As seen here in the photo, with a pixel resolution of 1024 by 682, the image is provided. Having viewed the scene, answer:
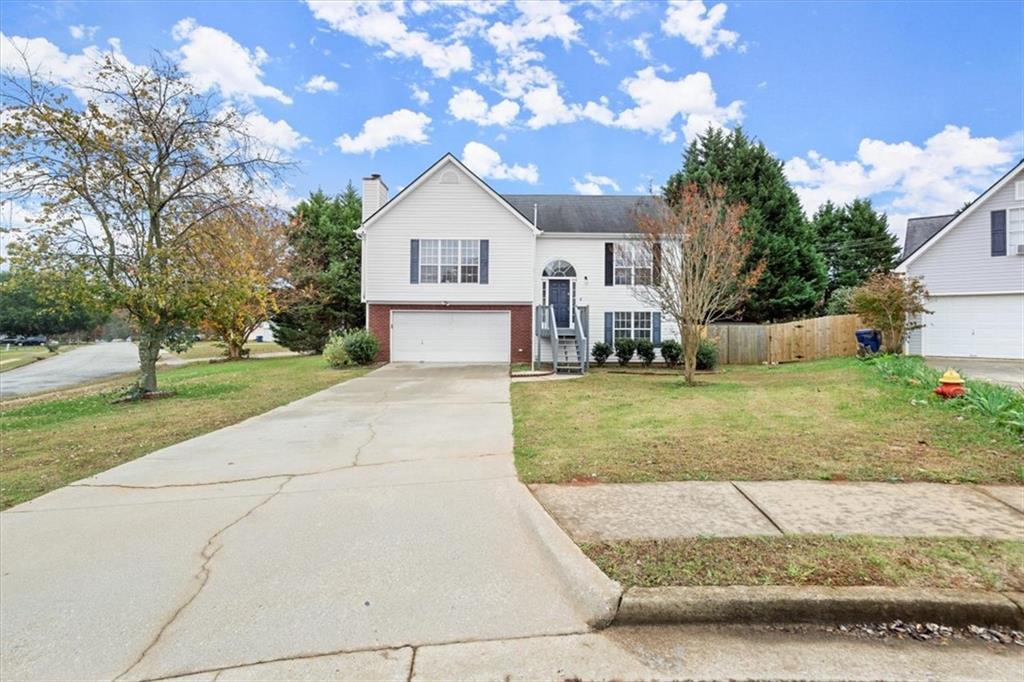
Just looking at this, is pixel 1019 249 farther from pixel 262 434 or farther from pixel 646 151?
pixel 262 434

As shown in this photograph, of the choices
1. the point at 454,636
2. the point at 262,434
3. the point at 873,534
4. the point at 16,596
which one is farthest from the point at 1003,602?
the point at 262,434

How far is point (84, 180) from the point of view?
11.6 m

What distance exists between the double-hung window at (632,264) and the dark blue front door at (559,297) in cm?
205

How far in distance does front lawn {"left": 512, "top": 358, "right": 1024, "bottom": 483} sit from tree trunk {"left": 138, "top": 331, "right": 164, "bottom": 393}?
9332 mm

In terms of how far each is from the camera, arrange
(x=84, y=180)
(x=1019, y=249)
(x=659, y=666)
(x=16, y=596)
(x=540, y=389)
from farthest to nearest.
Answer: (x=1019, y=249), (x=540, y=389), (x=84, y=180), (x=16, y=596), (x=659, y=666)

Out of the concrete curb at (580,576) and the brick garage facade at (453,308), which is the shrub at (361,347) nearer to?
the brick garage facade at (453,308)

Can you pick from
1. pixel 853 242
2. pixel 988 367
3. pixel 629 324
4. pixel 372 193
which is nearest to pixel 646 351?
pixel 629 324

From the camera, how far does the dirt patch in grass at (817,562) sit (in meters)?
3.03

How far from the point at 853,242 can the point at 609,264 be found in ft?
84.3

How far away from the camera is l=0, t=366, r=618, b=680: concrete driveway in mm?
2855

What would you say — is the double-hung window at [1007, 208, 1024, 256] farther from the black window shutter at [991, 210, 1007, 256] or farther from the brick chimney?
the brick chimney

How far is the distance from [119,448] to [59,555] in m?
4.11

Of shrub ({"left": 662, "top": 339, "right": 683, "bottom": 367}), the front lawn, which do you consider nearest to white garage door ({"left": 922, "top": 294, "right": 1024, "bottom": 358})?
shrub ({"left": 662, "top": 339, "right": 683, "bottom": 367})

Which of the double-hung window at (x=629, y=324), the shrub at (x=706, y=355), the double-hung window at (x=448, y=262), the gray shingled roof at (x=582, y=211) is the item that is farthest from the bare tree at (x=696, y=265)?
the double-hung window at (x=448, y=262)
